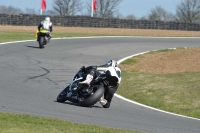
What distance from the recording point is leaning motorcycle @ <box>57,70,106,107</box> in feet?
39.4

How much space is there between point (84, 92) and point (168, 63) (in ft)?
35.7

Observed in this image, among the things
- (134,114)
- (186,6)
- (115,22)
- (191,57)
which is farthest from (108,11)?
(134,114)

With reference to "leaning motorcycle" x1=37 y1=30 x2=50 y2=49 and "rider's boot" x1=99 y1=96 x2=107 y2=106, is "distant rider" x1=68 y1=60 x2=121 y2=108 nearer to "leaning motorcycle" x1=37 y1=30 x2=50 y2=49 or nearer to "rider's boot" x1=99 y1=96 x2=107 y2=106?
"rider's boot" x1=99 y1=96 x2=107 y2=106

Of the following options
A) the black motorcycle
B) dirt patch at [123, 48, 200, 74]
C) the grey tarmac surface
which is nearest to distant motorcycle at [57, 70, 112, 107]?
the grey tarmac surface

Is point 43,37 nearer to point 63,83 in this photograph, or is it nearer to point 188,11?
point 63,83

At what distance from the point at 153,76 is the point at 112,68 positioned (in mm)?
6839

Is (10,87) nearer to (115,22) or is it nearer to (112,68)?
(112,68)

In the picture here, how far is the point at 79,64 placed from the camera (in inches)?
862

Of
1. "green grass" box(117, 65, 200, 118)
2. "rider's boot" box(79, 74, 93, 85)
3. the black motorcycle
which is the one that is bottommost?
"green grass" box(117, 65, 200, 118)

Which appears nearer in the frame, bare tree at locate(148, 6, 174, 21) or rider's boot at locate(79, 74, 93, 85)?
rider's boot at locate(79, 74, 93, 85)

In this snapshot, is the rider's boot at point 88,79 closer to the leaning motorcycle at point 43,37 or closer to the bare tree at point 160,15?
the leaning motorcycle at point 43,37

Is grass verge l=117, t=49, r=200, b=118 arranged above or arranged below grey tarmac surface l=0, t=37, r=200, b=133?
below

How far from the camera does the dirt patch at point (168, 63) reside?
2077cm

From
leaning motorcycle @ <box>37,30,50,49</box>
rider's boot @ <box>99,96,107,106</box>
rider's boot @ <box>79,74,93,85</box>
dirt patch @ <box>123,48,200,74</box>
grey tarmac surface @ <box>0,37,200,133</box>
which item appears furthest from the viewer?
leaning motorcycle @ <box>37,30,50,49</box>
